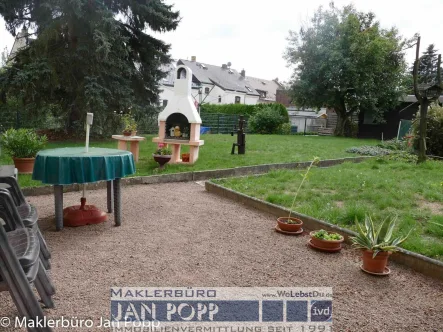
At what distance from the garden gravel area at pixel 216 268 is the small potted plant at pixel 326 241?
3.9 inches

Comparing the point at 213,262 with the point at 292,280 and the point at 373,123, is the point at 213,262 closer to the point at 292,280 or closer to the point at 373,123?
the point at 292,280

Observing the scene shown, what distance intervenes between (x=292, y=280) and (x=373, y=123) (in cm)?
2522

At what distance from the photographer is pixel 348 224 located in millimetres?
4543

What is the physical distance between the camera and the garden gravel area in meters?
2.60

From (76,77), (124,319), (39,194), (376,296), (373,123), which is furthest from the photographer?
(373,123)

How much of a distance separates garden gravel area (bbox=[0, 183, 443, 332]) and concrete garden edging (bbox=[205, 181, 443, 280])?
0.10 m

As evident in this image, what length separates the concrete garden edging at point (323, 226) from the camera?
10.9ft

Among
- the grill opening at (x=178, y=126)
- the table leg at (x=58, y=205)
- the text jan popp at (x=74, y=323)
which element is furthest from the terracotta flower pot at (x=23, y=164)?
the text jan popp at (x=74, y=323)

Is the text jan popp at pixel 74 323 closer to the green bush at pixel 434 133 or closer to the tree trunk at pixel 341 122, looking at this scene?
the green bush at pixel 434 133

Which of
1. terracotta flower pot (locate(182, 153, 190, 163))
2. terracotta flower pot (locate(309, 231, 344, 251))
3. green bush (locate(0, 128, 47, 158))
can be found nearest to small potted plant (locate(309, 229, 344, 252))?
terracotta flower pot (locate(309, 231, 344, 251))

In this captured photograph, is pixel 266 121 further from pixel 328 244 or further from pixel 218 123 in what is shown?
pixel 328 244

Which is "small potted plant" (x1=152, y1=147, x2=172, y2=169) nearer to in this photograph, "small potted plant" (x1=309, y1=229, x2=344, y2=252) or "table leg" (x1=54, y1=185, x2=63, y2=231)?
"table leg" (x1=54, y1=185, x2=63, y2=231)

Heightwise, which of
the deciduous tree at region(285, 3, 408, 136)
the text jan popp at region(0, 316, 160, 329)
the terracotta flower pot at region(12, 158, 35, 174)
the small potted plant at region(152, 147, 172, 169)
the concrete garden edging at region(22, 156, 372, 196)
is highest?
the deciduous tree at region(285, 3, 408, 136)

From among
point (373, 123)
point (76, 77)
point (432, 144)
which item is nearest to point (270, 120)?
point (373, 123)
